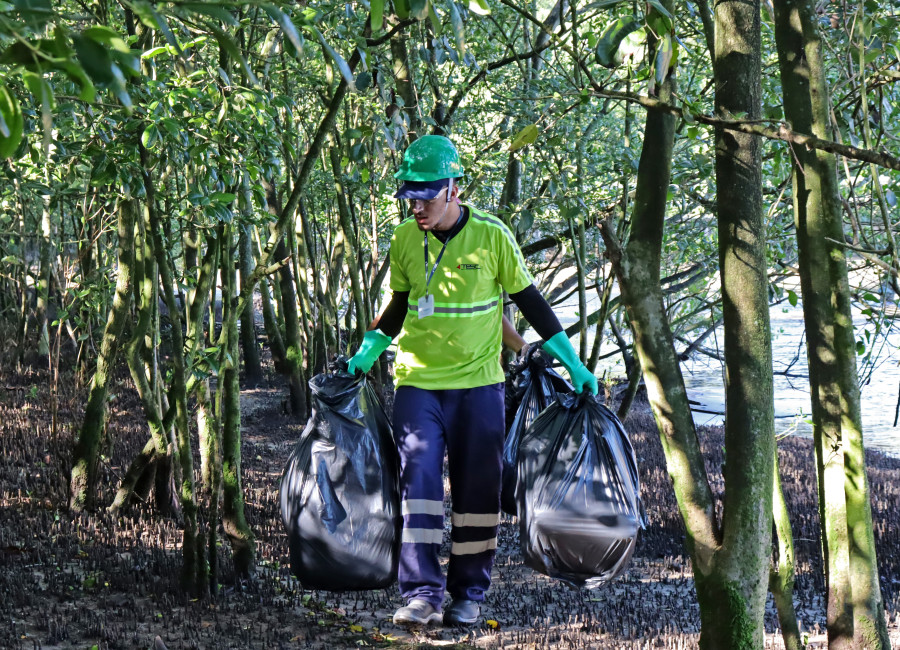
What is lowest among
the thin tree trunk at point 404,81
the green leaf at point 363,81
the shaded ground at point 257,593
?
the shaded ground at point 257,593

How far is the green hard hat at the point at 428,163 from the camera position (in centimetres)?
335

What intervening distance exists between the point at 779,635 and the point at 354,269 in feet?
12.9

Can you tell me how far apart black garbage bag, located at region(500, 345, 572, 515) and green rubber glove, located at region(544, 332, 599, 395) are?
187mm

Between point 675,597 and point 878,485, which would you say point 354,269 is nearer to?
point 675,597

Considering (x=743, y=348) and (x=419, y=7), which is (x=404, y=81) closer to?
(x=743, y=348)

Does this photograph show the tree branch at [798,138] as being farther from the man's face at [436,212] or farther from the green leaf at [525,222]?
the green leaf at [525,222]

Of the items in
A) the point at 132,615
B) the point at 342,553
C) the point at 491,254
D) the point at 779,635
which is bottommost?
the point at 779,635

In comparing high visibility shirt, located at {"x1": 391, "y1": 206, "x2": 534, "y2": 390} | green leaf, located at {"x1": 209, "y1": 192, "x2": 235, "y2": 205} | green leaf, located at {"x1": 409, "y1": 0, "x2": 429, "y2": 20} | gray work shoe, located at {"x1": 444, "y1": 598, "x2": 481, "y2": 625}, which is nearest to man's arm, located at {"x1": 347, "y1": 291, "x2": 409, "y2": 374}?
high visibility shirt, located at {"x1": 391, "y1": 206, "x2": 534, "y2": 390}

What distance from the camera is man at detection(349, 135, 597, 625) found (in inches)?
134

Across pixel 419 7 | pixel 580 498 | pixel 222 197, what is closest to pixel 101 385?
pixel 222 197

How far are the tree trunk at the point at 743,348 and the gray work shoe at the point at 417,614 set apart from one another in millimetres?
994

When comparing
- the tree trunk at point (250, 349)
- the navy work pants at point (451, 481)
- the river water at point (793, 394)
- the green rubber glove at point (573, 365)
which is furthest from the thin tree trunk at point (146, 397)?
the river water at point (793, 394)

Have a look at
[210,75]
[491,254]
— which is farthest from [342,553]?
[210,75]

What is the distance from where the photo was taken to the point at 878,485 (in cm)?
921
